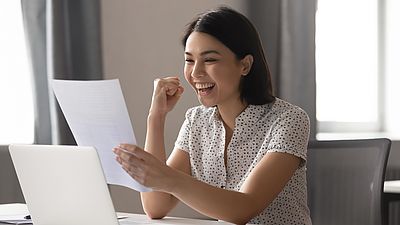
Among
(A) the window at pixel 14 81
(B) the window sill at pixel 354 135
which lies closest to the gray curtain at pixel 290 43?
(B) the window sill at pixel 354 135

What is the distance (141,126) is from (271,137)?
1745 mm

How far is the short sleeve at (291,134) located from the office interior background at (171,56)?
4.47 ft

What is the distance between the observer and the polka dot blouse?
A: 215cm

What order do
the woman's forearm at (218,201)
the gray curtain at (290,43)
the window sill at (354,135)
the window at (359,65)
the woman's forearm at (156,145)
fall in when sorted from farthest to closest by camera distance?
1. the window at (359,65)
2. the window sill at (354,135)
3. the gray curtain at (290,43)
4. the woman's forearm at (156,145)
5. the woman's forearm at (218,201)

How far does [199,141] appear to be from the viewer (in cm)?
236

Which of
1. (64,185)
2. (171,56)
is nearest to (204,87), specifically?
(64,185)

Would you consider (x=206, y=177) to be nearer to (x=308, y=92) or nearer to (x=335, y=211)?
(x=335, y=211)

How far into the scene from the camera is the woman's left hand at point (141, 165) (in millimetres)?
1731

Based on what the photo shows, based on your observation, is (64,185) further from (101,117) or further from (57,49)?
(57,49)

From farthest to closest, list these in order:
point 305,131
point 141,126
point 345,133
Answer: point 345,133 → point 141,126 → point 305,131

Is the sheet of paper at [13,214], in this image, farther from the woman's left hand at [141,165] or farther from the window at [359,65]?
the window at [359,65]

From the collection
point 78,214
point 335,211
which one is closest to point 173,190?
point 78,214

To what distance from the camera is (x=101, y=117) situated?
1.75 meters

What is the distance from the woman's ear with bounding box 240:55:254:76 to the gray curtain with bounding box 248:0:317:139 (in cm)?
216
